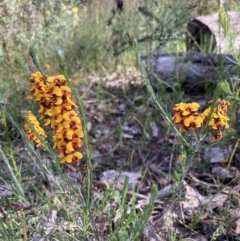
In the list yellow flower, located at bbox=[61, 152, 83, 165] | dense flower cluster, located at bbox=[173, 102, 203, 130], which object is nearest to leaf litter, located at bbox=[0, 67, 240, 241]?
yellow flower, located at bbox=[61, 152, 83, 165]

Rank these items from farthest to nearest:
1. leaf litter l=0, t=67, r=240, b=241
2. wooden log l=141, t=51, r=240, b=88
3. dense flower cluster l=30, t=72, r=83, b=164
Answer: wooden log l=141, t=51, r=240, b=88, leaf litter l=0, t=67, r=240, b=241, dense flower cluster l=30, t=72, r=83, b=164

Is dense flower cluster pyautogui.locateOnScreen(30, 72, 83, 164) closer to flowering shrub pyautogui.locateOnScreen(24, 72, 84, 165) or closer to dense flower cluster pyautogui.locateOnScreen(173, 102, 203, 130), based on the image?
flowering shrub pyautogui.locateOnScreen(24, 72, 84, 165)

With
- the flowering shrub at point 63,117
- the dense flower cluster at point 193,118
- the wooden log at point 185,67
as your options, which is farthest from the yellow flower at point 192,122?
the wooden log at point 185,67

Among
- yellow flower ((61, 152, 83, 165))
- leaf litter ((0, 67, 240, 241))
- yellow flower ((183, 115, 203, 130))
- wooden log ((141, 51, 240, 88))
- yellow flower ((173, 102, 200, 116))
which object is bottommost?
leaf litter ((0, 67, 240, 241))

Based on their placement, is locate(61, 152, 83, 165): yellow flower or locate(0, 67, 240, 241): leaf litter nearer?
locate(61, 152, 83, 165): yellow flower

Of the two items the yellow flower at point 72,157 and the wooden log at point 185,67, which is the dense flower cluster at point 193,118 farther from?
the wooden log at point 185,67

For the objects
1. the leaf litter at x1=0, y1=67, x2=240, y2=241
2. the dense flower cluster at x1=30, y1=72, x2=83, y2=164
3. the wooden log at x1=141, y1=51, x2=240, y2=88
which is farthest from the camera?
the wooden log at x1=141, y1=51, x2=240, y2=88

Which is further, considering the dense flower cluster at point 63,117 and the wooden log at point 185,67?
the wooden log at point 185,67

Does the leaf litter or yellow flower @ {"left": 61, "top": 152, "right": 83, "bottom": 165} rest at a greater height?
yellow flower @ {"left": 61, "top": 152, "right": 83, "bottom": 165}

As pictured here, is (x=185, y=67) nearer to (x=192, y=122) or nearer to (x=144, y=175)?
(x=144, y=175)

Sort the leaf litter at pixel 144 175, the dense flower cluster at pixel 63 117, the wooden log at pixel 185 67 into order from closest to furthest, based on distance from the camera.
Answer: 1. the dense flower cluster at pixel 63 117
2. the leaf litter at pixel 144 175
3. the wooden log at pixel 185 67

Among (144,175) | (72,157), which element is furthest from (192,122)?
(144,175)

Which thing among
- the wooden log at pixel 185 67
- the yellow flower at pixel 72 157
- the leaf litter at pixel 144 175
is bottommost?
the leaf litter at pixel 144 175

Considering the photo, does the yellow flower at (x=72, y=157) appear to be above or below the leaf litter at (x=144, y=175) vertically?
above
